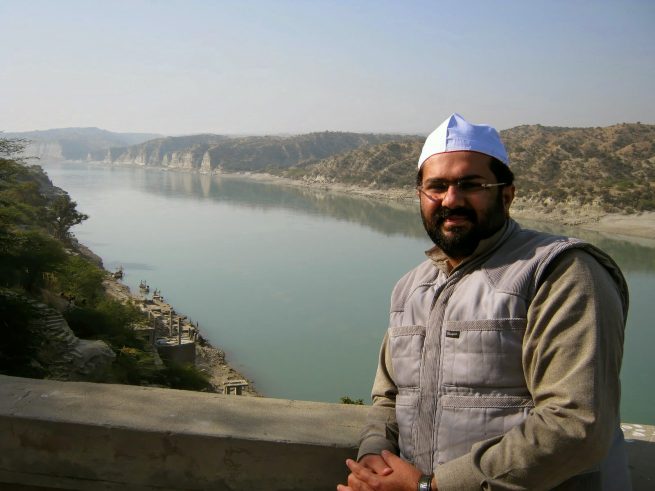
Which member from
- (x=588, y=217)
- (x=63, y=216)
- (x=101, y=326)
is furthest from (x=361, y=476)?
(x=588, y=217)

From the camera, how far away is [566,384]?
1.07 m

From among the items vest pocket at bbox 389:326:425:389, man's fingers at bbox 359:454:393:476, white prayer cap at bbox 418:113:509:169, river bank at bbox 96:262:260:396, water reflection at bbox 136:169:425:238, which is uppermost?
white prayer cap at bbox 418:113:509:169

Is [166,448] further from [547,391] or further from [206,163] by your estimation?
[206,163]

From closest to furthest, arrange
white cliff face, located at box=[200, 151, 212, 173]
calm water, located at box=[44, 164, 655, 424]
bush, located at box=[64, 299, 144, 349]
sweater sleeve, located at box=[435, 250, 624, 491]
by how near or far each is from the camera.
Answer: sweater sleeve, located at box=[435, 250, 624, 491], bush, located at box=[64, 299, 144, 349], calm water, located at box=[44, 164, 655, 424], white cliff face, located at box=[200, 151, 212, 173]

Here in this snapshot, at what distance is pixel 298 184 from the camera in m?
82.8

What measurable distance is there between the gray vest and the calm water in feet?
45.5

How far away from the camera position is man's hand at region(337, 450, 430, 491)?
1.23 m

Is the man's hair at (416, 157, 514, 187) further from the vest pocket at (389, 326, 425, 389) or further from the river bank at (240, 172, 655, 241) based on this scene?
the river bank at (240, 172, 655, 241)

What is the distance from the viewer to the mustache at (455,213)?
54.0 inches

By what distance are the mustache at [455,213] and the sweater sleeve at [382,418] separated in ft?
1.13

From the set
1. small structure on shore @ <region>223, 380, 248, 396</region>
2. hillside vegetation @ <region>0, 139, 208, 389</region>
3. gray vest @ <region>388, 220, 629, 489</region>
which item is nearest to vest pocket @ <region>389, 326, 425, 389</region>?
gray vest @ <region>388, 220, 629, 489</region>

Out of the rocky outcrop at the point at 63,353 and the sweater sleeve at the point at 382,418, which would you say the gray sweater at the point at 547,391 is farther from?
the rocky outcrop at the point at 63,353

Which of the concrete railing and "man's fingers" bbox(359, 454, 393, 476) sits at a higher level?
"man's fingers" bbox(359, 454, 393, 476)

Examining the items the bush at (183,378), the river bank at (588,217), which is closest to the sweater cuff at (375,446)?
the bush at (183,378)
